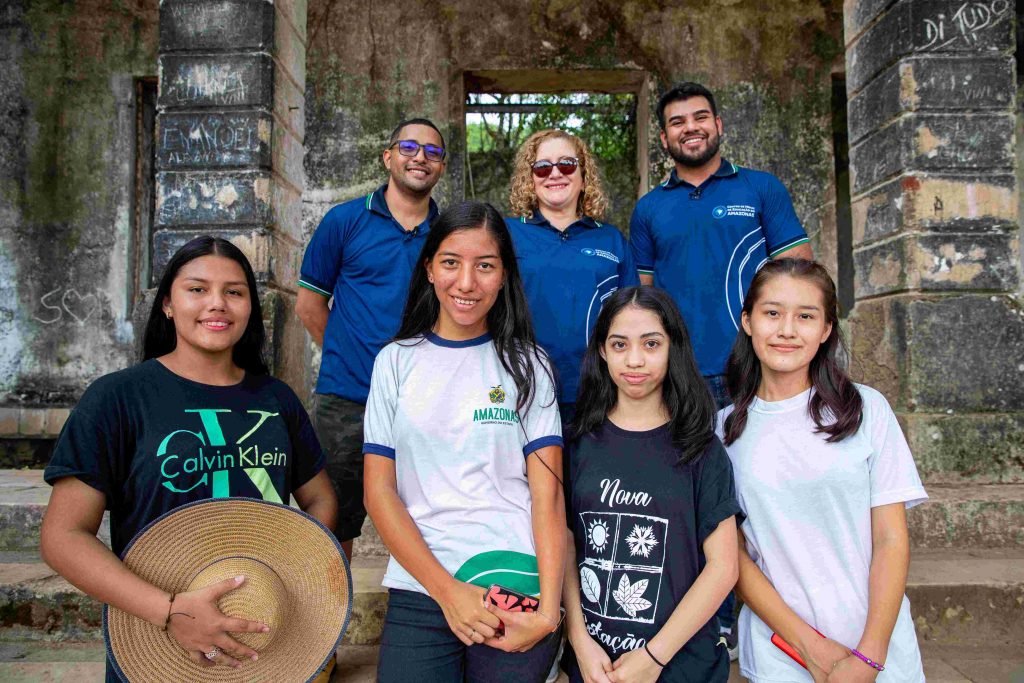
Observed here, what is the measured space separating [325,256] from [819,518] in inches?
79.5

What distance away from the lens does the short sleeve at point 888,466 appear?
6.15ft

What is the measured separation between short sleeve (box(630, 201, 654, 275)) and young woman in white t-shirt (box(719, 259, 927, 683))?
3.39ft

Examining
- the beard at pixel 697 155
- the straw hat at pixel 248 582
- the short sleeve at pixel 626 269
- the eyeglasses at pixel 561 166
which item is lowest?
the straw hat at pixel 248 582

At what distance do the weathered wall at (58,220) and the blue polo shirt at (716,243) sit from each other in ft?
17.4

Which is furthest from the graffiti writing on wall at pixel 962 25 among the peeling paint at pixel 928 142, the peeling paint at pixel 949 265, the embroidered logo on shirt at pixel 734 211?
the embroidered logo on shirt at pixel 734 211

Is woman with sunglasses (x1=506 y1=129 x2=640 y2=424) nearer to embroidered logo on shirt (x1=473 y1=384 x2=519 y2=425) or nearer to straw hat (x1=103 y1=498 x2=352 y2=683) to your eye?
embroidered logo on shirt (x1=473 y1=384 x2=519 y2=425)

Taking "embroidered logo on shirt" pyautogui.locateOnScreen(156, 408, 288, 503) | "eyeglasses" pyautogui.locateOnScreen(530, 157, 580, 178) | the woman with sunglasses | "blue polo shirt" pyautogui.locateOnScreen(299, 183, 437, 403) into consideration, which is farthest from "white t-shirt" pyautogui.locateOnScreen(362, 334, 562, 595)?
"eyeglasses" pyautogui.locateOnScreen(530, 157, 580, 178)

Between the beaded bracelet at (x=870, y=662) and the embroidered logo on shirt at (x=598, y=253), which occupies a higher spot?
the embroidered logo on shirt at (x=598, y=253)

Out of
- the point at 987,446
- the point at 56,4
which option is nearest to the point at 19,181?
the point at 56,4

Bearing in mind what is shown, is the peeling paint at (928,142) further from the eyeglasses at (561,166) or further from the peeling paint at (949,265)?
the eyeglasses at (561,166)

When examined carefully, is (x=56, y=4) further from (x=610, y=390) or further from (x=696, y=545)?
(x=696, y=545)

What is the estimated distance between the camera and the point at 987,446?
12.8 ft

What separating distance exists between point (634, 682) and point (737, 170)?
6.82 ft

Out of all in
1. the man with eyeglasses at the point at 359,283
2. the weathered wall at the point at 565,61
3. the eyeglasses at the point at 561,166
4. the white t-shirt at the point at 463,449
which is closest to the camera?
the white t-shirt at the point at 463,449
